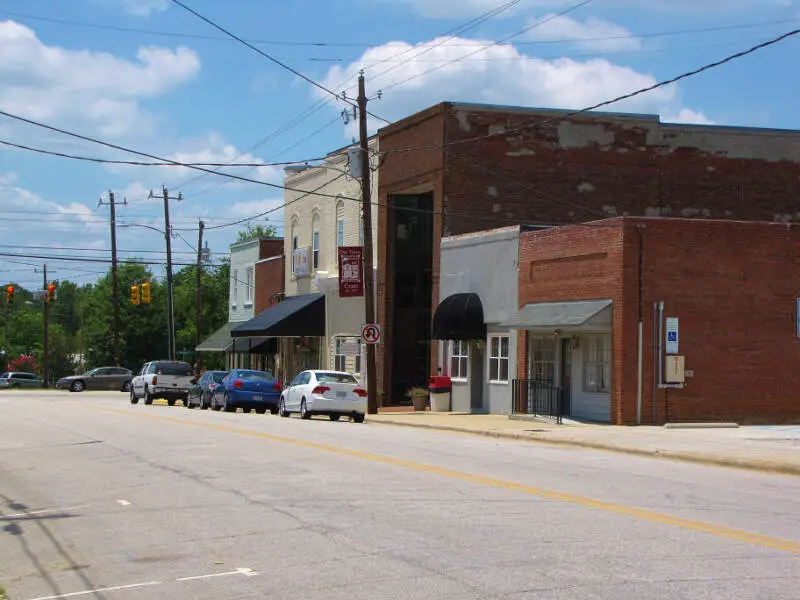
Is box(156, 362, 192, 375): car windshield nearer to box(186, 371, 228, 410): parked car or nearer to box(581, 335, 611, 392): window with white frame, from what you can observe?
box(186, 371, 228, 410): parked car

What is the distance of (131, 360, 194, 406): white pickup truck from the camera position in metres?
46.9

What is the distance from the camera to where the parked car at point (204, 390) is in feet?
133

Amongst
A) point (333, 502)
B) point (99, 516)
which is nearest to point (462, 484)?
point (333, 502)

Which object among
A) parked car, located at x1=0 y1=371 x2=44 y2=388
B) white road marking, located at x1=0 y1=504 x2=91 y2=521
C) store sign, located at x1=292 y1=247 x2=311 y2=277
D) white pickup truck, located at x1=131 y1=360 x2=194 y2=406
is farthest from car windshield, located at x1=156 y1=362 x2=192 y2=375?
parked car, located at x1=0 y1=371 x2=44 y2=388

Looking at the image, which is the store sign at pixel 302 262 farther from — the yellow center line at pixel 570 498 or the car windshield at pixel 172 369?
the yellow center line at pixel 570 498

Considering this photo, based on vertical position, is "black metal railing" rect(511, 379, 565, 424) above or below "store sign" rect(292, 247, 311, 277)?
below

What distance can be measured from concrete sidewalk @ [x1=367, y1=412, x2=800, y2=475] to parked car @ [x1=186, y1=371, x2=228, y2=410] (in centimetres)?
1087

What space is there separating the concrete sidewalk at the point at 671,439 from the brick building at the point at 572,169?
9066mm

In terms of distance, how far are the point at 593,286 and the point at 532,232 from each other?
394cm

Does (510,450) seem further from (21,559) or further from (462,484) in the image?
(21,559)

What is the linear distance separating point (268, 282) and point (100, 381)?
18321 mm

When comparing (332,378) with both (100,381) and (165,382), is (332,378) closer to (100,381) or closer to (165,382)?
(165,382)

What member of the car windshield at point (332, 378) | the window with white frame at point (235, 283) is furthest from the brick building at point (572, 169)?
the window with white frame at point (235, 283)

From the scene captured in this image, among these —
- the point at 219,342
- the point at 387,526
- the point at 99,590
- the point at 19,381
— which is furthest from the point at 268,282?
the point at 99,590
